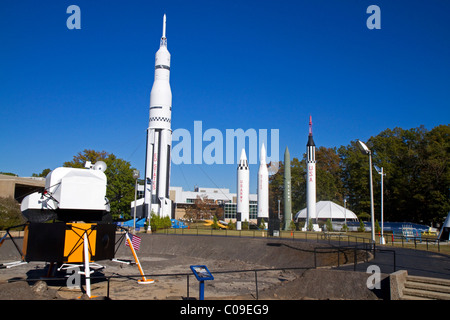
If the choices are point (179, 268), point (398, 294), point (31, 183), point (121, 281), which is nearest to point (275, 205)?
point (31, 183)

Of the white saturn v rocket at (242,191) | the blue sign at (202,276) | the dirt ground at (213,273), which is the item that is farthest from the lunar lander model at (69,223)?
the white saturn v rocket at (242,191)

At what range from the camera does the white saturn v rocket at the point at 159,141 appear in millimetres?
50812

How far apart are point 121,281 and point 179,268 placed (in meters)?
5.76

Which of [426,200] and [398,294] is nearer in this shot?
[398,294]

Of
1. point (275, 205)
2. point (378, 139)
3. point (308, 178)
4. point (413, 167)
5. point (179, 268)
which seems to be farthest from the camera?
point (275, 205)

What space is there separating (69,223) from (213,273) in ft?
23.0

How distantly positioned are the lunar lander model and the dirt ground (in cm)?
141

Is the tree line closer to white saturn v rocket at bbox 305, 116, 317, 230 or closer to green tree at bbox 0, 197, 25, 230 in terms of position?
white saturn v rocket at bbox 305, 116, 317, 230

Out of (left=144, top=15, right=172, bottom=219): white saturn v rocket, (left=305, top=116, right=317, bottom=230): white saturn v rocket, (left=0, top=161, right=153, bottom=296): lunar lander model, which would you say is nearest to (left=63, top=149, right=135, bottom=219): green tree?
(left=144, top=15, right=172, bottom=219): white saturn v rocket

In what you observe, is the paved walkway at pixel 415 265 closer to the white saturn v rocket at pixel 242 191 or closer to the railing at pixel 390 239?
the railing at pixel 390 239

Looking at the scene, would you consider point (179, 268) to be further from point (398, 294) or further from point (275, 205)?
point (275, 205)

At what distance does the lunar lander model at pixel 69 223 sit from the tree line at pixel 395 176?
5379 cm

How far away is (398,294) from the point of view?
447 inches

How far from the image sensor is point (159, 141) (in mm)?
50938
